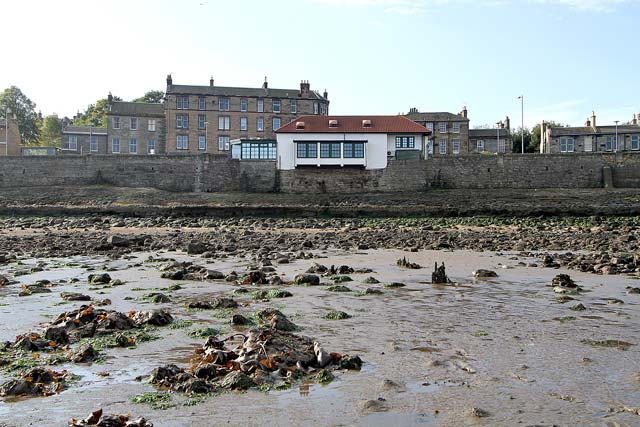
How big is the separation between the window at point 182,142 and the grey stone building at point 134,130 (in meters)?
2.02

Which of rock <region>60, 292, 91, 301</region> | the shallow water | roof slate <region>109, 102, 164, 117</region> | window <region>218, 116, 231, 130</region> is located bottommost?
the shallow water

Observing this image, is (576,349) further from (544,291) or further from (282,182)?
(282,182)

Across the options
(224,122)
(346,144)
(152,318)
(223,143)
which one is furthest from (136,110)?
(152,318)

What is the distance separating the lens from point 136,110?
243ft

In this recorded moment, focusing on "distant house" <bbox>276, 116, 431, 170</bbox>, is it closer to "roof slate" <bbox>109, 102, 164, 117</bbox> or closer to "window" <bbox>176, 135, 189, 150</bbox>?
"window" <bbox>176, 135, 189, 150</bbox>

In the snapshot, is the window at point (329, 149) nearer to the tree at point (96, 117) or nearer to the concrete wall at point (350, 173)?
the concrete wall at point (350, 173)

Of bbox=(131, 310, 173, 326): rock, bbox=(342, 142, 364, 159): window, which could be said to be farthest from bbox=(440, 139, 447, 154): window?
bbox=(131, 310, 173, 326): rock

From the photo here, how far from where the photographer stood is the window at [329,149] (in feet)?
185

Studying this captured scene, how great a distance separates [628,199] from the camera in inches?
1832

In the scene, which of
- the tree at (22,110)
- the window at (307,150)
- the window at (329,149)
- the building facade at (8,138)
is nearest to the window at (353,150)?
the window at (329,149)

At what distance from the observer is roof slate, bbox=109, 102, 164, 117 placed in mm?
72875

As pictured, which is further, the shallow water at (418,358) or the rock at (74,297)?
the rock at (74,297)

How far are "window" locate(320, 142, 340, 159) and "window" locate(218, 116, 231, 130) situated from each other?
820 inches

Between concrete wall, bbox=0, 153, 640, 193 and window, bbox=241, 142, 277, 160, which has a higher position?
window, bbox=241, 142, 277, 160
